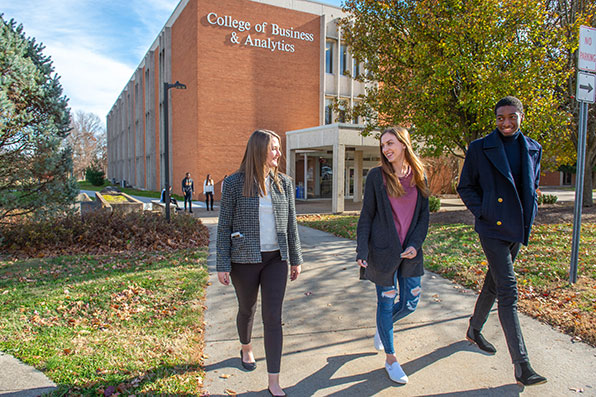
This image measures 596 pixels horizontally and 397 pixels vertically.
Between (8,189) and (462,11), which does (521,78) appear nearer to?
(462,11)

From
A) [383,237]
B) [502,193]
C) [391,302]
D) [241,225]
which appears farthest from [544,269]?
[241,225]

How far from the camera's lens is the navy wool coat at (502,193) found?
3.06m

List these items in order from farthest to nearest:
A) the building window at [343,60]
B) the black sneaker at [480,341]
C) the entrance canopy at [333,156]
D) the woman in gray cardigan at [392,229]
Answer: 1. the building window at [343,60]
2. the entrance canopy at [333,156]
3. the black sneaker at [480,341]
4. the woman in gray cardigan at [392,229]

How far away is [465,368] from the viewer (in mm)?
3250

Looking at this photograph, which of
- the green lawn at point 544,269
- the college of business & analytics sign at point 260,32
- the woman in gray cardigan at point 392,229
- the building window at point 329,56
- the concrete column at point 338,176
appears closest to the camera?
the woman in gray cardigan at point 392,229

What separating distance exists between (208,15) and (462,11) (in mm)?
14754

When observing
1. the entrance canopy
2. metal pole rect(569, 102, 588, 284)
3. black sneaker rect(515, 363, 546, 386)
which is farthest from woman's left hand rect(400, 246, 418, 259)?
the entrance canopy

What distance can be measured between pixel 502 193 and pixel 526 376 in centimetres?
133

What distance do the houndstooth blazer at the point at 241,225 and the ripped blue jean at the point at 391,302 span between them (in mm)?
815

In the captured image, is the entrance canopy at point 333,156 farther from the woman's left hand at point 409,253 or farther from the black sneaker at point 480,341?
the woman's left hand at point 409,253

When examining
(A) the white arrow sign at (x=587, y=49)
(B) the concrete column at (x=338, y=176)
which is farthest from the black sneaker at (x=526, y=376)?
(B) the concrete column at (x=338, y=176)

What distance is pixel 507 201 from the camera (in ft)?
10.1

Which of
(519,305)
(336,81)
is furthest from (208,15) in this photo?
(519,305)

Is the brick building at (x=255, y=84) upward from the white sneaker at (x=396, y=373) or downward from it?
upward
